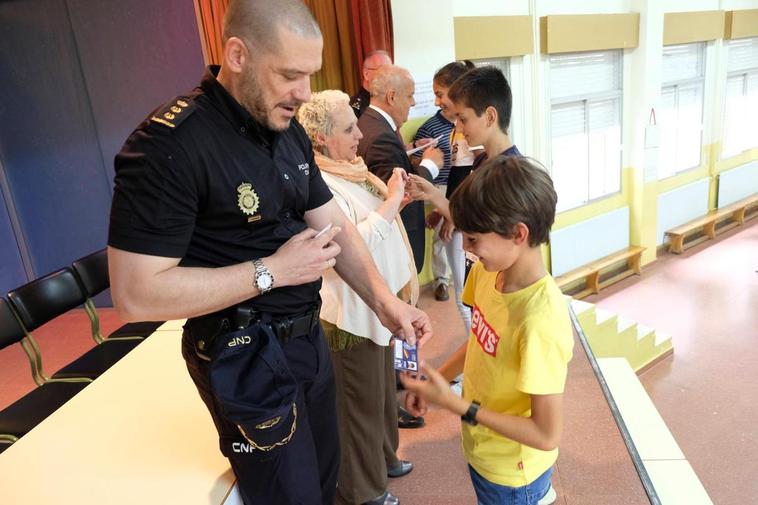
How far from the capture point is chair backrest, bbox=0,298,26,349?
218 cm

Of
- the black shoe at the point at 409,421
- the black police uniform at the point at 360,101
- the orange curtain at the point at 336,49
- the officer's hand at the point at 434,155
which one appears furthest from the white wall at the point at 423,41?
the black shoe at the point at 409,421

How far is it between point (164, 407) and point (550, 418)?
107 cm

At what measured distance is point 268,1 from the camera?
39.9 inches

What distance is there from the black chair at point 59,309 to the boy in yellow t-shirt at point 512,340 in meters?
1.86

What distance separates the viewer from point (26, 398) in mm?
2174

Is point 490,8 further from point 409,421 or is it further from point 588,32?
point 409,421

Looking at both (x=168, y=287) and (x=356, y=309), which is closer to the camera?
(x=168, y=287)

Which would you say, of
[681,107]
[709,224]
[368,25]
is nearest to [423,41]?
[368,25]

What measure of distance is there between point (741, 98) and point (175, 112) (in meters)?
9.85

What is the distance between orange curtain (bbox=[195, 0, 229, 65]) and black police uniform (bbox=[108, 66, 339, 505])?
2207 millimetres

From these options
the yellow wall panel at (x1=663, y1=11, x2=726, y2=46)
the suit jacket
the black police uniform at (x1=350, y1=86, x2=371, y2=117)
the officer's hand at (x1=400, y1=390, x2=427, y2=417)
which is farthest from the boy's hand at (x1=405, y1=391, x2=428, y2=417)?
the yellow wall panel at (x1=663, y1=11, x2=726, y2=46)

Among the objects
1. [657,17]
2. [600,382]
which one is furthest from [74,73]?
[657,17]

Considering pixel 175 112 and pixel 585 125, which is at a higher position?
pixel 175 112

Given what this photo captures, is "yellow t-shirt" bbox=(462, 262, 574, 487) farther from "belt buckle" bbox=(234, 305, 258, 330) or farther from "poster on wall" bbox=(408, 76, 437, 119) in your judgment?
"poster on wall" bbox=(408, 76, 437, 119)
